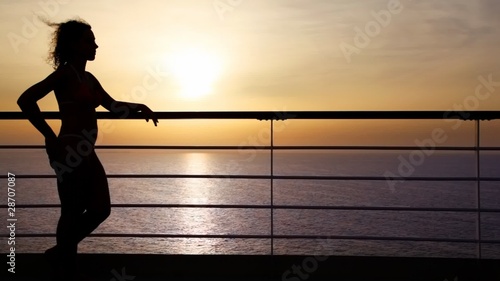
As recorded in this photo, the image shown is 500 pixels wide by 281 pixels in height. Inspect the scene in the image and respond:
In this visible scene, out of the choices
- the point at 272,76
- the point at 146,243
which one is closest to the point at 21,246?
the point at 146,243

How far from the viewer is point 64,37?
2.56 meters

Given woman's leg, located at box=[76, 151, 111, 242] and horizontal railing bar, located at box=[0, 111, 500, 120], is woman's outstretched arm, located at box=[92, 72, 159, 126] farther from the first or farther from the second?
woman's leg, located at box=[76, 151, 111, 242]

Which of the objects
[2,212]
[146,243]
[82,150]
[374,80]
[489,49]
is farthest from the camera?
[374,80]

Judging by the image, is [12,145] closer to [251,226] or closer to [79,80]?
[79,80]

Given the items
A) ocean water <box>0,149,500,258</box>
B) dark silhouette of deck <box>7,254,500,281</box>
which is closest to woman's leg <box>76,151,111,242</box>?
dark silhouette of deck <box>7,254,500,281</box>

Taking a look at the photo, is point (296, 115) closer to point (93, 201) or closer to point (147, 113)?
point (147, 113)

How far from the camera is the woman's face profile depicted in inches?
100

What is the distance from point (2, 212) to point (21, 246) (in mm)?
4255

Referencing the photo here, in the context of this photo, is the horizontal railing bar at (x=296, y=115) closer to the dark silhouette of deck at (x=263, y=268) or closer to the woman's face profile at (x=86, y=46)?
the woman's face profile at (x=86, y=46)

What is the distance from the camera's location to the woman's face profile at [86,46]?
2.55 metres

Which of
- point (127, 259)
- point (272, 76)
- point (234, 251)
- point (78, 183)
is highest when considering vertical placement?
point (272, 76)

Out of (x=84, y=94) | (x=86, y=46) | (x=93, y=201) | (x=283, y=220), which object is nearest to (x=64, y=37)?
(x=86, y=46)

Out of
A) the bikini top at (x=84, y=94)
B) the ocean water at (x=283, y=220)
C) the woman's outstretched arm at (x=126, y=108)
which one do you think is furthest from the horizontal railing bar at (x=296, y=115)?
the ocean water at (x=283, y=220)

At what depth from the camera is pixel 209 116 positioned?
309 cm
